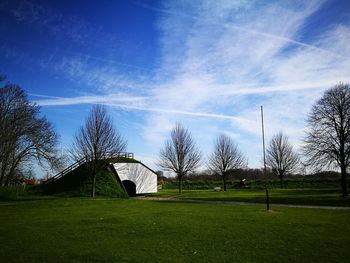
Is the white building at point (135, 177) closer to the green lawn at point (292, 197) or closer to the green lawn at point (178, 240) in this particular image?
the green lawn at point (292, 197)

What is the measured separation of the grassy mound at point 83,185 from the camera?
35781 mm

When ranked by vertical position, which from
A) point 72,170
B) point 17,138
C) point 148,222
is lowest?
point 148,222

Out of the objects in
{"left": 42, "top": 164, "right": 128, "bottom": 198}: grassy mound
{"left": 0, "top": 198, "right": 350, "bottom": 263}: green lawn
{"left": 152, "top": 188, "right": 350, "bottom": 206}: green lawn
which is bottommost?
{"left": 152, "top": 188, "right": 350, "bottom": 206}: green lawn

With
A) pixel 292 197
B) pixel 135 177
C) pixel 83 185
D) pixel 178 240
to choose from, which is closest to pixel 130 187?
pixel 135 177

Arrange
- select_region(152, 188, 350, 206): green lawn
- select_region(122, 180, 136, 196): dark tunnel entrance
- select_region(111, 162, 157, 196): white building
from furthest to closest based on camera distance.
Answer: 1. select_region(122, 180, 136, 196): dark tunnel entrance
2. select_region(111, 162, 157, 196): white building
3. select_region(152, 188, 350, 206): green lawn

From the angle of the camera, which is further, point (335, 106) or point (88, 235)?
point (335, 106)

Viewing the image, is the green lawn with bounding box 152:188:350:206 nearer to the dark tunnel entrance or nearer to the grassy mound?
the grassy mound

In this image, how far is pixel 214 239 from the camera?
10.6m

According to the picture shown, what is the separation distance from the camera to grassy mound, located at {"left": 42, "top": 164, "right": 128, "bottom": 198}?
35.8 m

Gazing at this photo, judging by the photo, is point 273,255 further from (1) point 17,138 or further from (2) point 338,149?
(1) point 17,138

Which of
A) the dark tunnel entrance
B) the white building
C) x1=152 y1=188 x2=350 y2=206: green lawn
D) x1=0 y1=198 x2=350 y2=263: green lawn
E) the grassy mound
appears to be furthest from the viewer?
the dark tunnel entrance

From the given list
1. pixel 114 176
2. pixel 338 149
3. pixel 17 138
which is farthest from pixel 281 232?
pixel 114 176

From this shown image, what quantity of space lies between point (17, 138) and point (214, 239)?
27.9 m

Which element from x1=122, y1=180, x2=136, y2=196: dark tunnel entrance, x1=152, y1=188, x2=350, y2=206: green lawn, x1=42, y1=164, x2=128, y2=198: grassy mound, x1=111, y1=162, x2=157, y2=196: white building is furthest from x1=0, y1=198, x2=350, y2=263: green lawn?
x1=122, y1=180, x2=136, y2=196: dark tunnel entrance
